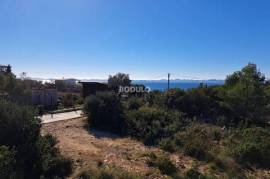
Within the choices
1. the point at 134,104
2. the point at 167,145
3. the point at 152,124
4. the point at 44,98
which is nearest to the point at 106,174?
the point at 167,145

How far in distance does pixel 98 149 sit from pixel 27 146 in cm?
409

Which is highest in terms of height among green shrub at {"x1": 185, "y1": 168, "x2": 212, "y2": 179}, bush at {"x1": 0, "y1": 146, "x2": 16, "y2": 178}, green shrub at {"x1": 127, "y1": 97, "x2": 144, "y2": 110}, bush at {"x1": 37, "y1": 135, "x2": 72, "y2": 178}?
green shrub at {"x1": 127, "y1": 97, "x2": 144, "y2": 110}

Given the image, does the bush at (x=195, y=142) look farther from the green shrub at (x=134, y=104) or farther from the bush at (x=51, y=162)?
the bush at (x=51, y=162)

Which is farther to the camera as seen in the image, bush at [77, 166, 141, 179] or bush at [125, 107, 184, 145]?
bush at [125, 107, 184, 145]

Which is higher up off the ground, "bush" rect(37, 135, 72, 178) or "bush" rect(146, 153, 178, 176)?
"bush" rect(37, 135, 72, 178)

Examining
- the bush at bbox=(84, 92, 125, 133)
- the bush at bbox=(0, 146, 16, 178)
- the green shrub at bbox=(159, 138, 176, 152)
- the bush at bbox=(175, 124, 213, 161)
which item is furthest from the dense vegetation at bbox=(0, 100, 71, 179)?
the bush at bbox=(84, 92, 125, 133)

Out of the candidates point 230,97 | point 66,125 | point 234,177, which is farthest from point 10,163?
point 230,97

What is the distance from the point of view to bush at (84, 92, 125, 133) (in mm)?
17844

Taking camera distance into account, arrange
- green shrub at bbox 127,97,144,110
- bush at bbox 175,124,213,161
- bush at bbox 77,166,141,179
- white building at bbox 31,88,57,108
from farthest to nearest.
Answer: white building at bbox 31,88,57,108
green shrub at bbox 127,97,144,110
bush at bbox 175,124,213,161
bush at bbox 77,166,141,179

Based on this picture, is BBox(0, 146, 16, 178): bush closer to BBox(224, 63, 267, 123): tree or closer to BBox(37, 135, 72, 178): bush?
BBox(37, 135, 72, 178): bush

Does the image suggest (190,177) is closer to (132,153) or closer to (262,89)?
(132,153)

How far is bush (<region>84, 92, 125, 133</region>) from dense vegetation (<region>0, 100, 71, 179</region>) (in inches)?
279

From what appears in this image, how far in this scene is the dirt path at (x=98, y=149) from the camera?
38.1 feet

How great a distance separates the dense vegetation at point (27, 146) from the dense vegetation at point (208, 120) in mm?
4577
